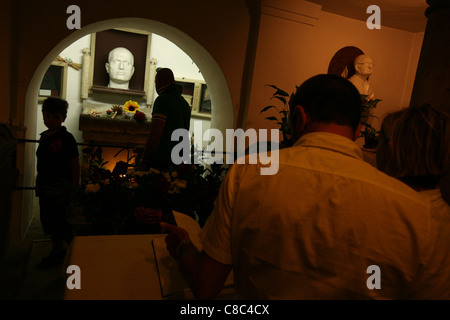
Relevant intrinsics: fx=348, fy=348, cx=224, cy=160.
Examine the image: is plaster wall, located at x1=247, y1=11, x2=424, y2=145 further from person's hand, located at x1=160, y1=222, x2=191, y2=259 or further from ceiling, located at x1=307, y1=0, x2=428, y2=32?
person's hand, located at x1=160, y1=222, x2=191, y2=259

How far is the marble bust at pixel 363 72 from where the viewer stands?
4582mm

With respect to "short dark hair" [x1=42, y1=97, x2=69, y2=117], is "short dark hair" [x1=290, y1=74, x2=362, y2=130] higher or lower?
higher

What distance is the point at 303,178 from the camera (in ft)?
2.95

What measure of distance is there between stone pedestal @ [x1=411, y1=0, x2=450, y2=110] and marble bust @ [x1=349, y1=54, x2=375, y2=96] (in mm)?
2305

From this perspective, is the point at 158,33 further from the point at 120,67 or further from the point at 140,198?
the point at 120,67

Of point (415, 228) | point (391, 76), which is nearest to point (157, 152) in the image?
point (415, 228)

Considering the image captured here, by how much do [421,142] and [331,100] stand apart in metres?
0.37

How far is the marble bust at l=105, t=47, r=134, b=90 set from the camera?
7.64m

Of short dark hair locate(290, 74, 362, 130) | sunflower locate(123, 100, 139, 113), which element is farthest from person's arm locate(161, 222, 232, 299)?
sunflower locate(123, 100, 139, 113)

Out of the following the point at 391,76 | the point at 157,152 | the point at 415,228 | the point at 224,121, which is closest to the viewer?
the point at 415,228

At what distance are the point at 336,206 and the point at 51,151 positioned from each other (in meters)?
2.85

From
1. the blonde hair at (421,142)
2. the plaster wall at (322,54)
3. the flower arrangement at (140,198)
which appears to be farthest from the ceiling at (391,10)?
the blonde hair at (421,142)

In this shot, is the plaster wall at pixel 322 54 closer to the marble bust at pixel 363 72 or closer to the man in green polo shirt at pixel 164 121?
the marble bust at pixel 363 72
